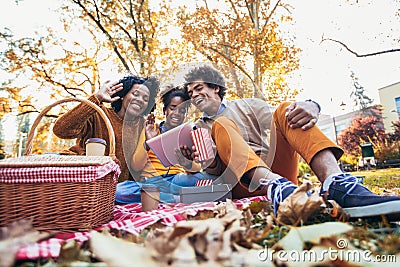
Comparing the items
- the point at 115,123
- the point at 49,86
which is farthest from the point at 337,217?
the point at 49,86

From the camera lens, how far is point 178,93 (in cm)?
150

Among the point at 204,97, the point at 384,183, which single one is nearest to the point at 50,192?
the point at 204,97

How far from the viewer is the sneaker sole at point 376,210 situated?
59 centimetres

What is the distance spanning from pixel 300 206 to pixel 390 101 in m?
13.7

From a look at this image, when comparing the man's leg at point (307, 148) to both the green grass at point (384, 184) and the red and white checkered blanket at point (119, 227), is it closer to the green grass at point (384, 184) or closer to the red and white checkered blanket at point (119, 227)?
the red and white checkered blanket at point (119, 227)

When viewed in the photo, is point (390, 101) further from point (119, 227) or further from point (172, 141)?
point (119, 227)

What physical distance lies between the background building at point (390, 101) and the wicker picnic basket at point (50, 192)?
12.6m

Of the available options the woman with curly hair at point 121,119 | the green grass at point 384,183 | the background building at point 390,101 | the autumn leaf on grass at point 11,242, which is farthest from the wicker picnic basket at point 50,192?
the background building at point 390,101

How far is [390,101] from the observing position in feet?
39.5

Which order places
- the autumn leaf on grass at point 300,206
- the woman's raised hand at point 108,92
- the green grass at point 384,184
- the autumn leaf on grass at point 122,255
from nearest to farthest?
1. the autumn leaf on grass at point 122,255
2. the autumn leaf on grass at point 300,206
3. the woman's raised hand at point 108,92
4. the green grass at point 384,184

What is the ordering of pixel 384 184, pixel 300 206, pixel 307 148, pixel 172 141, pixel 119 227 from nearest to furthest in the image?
pixel 300 206 < pixel 119 227 < pixel 307 148 < pixel 172 141 < pixel 384 184

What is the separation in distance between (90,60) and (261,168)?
458 centimetres

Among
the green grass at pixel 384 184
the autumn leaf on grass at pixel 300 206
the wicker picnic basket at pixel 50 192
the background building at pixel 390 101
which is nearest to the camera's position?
the autumn leaf on grass at pixel 300 206

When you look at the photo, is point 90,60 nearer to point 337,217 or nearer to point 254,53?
point 254,53
